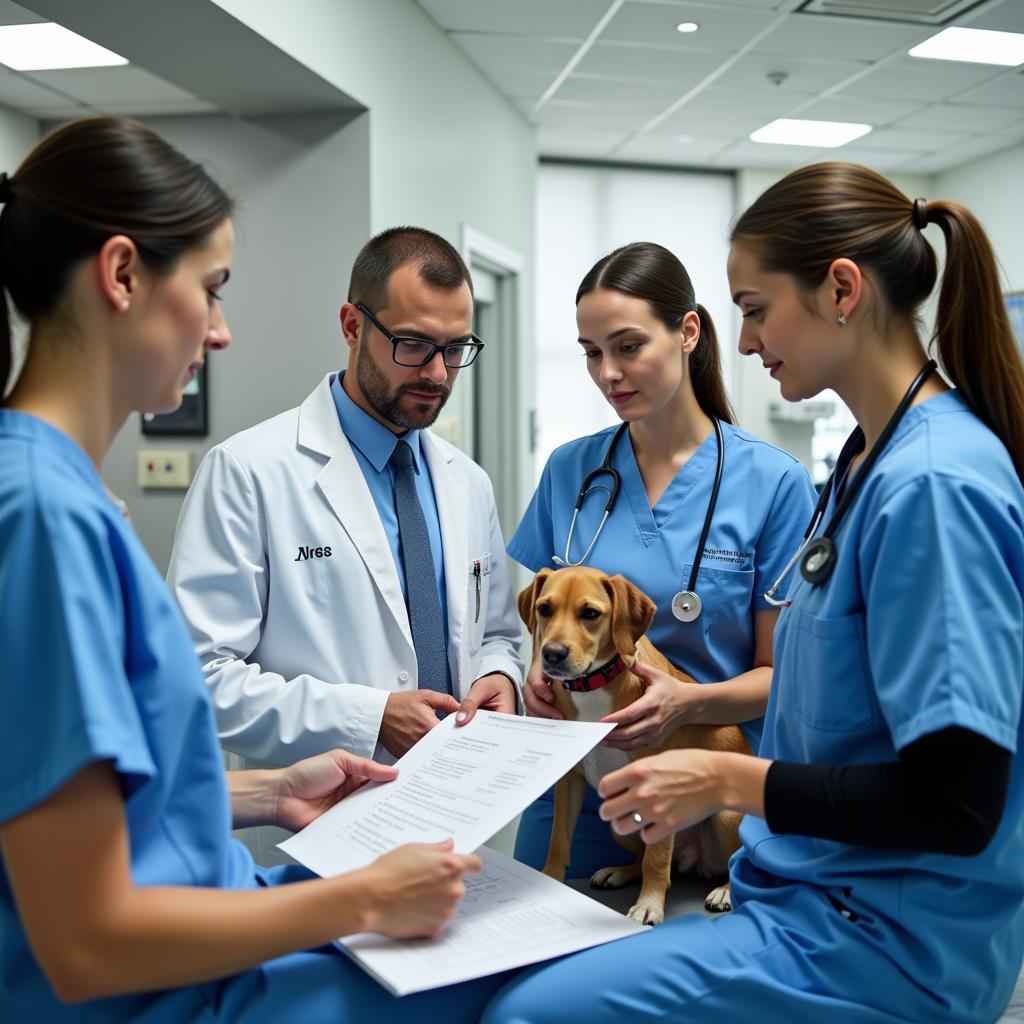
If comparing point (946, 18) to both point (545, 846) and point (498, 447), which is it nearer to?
point (498, 447)

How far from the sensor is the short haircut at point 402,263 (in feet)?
5.98

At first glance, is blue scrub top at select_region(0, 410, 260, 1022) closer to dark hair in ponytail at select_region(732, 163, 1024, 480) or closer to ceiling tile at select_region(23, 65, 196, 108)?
dark hair in ponytail at select_region(732, 163, 1024, 480)

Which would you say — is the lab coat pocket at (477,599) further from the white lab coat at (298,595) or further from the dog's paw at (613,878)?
the dog's paw at (613,878)

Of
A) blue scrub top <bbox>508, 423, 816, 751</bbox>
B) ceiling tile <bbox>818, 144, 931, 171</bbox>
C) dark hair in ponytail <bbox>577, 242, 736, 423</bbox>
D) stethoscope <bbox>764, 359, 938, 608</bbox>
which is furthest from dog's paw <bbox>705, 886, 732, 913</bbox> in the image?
ceiling tile <bbox>818, 144, 931, 171</bbox>

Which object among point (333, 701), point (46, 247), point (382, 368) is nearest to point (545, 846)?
point (333, 701)

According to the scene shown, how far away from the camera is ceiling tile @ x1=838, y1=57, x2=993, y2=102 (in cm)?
485

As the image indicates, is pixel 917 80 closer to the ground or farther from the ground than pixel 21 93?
farther from the ground

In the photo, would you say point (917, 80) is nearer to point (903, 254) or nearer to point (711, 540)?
point (711, 540)

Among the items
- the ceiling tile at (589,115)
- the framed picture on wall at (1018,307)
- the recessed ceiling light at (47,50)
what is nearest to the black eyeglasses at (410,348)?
the recessed ceiling light at (47,50)

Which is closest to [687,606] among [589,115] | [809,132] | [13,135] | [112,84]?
[112,84]

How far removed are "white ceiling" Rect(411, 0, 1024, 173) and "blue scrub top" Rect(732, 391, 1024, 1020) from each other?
11.9 feet

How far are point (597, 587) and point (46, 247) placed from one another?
1.04 metres

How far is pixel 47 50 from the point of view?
373 centimetres

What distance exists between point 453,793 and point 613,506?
869 mm
